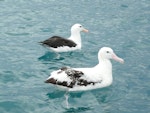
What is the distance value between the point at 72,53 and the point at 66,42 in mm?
524

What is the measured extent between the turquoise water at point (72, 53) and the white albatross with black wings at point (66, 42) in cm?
27

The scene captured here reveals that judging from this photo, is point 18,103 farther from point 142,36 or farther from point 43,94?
point 142,36

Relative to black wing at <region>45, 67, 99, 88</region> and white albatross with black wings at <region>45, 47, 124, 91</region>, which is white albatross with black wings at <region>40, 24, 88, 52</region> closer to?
white albatross with black wings at <region>45, 47, 124, 91</region>

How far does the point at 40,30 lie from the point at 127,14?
4620mm

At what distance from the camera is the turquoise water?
547 inches

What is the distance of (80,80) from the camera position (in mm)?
14359

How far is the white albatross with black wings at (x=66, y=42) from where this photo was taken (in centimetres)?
1727

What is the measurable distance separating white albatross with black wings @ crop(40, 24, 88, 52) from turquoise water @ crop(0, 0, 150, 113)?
10.5 inches

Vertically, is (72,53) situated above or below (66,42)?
below

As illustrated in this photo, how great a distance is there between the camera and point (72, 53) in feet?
58.6

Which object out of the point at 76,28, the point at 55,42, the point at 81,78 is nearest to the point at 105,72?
the point at 81,78

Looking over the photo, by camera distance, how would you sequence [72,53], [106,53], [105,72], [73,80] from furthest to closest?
[72,53], [106,53], [105,72], [73,80]

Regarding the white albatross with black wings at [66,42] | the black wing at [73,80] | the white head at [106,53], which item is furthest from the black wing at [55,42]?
the black wing at [73,80]

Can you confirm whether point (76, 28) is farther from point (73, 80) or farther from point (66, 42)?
point (73, 80)
